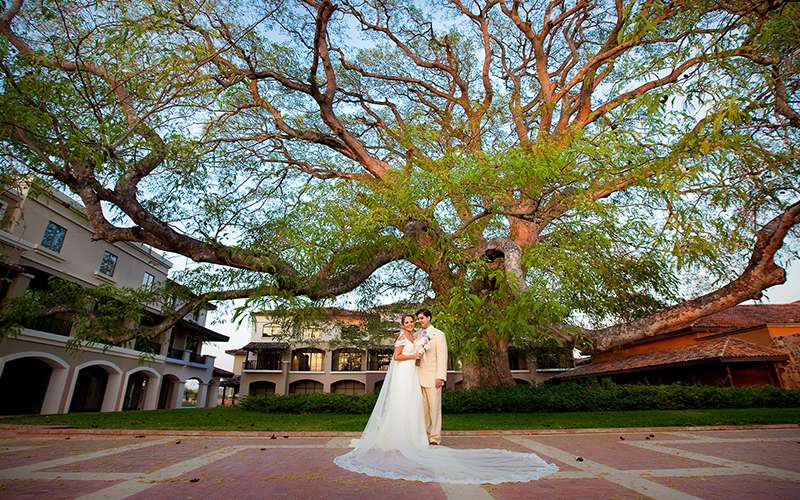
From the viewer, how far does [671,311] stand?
6309 millimetres

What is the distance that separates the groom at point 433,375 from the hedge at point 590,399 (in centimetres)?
675

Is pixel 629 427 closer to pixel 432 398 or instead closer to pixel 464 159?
pixel 432 398

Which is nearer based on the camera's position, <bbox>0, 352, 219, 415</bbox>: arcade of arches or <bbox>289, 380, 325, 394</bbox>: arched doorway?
<bbox>0, 352, 219, 415</bbox>: arcade of arches

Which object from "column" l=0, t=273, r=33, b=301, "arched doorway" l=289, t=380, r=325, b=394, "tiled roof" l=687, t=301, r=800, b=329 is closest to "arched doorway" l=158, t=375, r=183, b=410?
"arched doorway" l=289, t=380, r=325, b=394

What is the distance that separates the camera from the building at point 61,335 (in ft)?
49.2

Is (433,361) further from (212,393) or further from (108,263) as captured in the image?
(212,393)

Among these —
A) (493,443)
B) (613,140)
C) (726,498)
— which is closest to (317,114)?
(613,140)

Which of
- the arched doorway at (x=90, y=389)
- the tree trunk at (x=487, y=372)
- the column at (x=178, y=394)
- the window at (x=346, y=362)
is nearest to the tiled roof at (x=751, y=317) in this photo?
the tree trunk at (x=487, y=372)

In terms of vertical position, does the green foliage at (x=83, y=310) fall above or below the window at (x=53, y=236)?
below

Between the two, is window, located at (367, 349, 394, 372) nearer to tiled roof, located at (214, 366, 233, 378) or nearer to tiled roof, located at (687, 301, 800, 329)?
tiled roof, located at (214, 366, 233, 378)

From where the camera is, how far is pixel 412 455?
3.93 metres

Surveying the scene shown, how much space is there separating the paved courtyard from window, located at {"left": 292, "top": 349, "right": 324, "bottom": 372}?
97.9 feet

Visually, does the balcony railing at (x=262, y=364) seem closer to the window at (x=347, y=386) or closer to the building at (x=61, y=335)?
the window at (x=347, y=386)

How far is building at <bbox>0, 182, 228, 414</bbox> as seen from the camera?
590 inches
